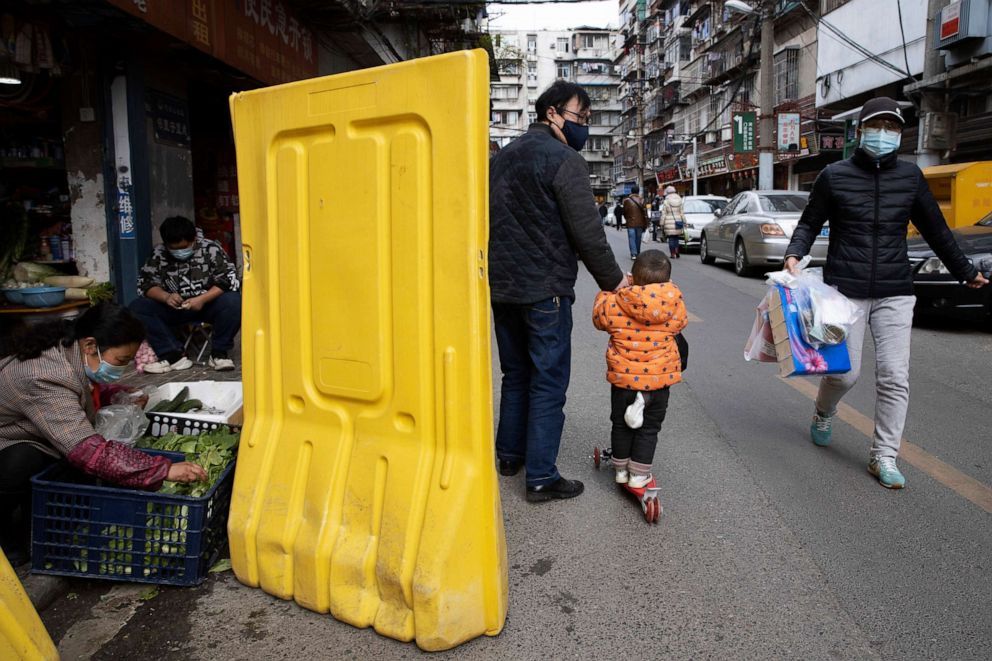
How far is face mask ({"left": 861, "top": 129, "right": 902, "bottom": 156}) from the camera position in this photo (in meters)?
3.71

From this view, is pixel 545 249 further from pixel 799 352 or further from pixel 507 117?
pixel 507 117

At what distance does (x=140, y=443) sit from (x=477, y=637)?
1798 mm

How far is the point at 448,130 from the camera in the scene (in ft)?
7.59

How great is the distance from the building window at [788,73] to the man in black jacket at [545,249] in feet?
103

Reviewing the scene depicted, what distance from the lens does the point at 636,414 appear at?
3.38 m

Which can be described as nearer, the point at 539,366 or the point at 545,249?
the point at 545,249

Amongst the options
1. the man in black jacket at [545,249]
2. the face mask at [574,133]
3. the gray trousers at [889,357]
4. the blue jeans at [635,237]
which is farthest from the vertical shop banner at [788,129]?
the man in black jacket at [545,249]

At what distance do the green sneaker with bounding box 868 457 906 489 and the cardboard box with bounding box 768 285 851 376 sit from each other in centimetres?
51

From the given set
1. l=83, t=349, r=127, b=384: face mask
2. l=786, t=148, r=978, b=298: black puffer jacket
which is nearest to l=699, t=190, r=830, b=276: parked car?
l=786, t=148, r=978, b=298: black puffer jacket

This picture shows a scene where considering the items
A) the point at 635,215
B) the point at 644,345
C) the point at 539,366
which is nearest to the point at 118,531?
the point at 539,366

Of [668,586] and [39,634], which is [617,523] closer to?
[668,586]

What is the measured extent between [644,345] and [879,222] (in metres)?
1.48

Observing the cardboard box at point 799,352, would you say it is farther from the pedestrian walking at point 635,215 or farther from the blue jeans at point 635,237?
the blue jeans at point 635,237

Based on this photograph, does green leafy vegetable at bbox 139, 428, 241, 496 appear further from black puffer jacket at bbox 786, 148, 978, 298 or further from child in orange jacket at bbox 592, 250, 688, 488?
black puffer jacket at bbox 786, 148, 978, 298
